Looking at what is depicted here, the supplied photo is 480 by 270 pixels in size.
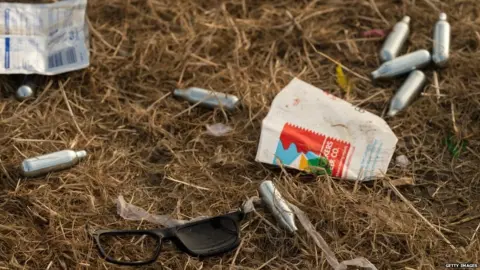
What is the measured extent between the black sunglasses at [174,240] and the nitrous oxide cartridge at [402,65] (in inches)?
45.3

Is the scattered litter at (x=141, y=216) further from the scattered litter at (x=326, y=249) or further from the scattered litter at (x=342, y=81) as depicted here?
the scattered litter at (x=342, y=81)

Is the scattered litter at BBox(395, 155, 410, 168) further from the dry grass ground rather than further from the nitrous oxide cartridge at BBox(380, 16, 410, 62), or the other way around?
the nitrous oxide cartridge at BBox(380, 16, 410, 62)

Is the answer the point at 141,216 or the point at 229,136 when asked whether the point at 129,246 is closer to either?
the point at 141,216

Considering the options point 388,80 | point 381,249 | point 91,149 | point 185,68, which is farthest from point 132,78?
point 381,249

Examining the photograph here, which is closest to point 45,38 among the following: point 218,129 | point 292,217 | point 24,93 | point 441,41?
point 24,93

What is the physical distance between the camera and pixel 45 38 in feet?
11.0

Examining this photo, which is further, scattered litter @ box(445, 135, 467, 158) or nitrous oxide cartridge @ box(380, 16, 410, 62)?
nitrous oxide cartridge @ box(380, 16, 410, 62)

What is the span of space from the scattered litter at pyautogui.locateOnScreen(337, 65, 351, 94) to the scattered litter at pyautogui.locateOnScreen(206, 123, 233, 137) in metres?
0.63

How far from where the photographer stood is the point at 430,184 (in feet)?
9.50

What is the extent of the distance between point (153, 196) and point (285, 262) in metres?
0.65

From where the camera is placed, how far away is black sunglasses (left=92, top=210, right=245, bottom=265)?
2.59 meters

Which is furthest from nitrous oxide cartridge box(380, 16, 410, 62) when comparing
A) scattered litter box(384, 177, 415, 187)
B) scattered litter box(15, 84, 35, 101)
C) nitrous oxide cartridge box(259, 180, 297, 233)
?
scattered litter box(15, 84, 35, 101)

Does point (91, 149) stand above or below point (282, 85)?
below

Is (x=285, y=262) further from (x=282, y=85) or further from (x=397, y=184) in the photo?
(x=282, y=85)
